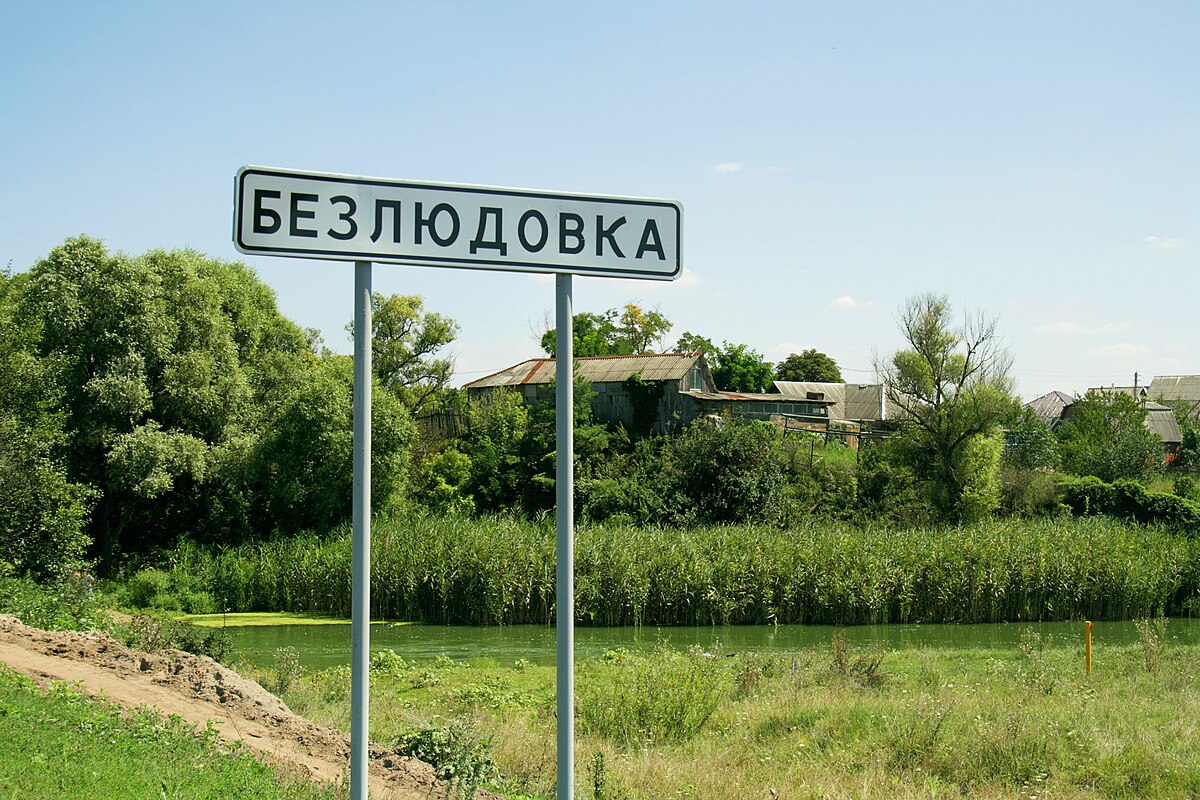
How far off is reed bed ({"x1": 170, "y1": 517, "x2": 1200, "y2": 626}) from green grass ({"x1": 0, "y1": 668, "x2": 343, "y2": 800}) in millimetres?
14990

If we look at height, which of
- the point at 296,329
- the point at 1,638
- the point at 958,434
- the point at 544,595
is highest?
the point at 296,329

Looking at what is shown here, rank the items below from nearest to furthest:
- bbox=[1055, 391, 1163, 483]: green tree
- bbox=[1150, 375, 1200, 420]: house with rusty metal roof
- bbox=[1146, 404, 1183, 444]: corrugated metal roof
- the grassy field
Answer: the grassy field < bbox=[1055, 391, 1163, 483]: green tree < bbox=[1146, 404, 1183, 444]: corrugated metal roof < bbox=[1150, 375, 1200, 420]: house with rusty metal roof

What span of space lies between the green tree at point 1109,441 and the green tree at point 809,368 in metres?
24.7

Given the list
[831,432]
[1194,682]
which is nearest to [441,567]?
[1194,682]

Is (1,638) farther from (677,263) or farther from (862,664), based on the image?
(862,664)

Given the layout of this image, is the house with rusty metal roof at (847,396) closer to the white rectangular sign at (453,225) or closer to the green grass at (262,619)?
the green grass at (262,619)

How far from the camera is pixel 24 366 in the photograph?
22094mm

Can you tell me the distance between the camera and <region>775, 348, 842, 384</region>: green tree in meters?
76.0

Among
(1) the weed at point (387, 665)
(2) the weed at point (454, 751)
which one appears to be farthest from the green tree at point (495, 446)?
(2) the weed at point (454, 751)

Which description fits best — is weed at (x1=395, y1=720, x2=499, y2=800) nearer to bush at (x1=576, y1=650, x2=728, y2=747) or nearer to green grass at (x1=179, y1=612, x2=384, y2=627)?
bush at (x1=576, y1=650, x2=728, y2=747)

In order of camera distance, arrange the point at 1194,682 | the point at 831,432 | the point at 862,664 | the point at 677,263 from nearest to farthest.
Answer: the point at 677,263, the point at 1194,682, the point at 862,664, the point at 831,432

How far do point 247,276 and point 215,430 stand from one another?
731 cm

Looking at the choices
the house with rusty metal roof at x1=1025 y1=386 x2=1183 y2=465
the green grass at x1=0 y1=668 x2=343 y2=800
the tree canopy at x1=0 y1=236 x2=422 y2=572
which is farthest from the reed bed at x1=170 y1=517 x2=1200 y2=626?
the house with rusty metal roof at x1=1025 y1=386 x2=1183 y2=465

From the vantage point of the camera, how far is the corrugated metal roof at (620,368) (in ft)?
134
